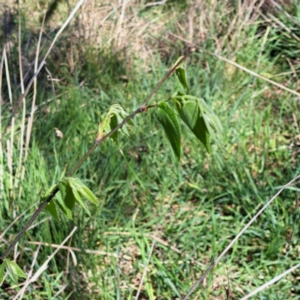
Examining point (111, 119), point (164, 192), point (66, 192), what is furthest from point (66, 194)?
point (164, 192)

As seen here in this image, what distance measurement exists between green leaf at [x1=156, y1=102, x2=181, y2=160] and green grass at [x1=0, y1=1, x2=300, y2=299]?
0.97m

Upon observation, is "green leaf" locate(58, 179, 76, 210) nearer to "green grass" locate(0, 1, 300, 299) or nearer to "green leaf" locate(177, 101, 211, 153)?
"green leaf" locate(177, 101, 211, 153)

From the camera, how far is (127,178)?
6.95 feet

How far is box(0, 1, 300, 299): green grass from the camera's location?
177cm

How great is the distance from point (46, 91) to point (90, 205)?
3.47 ft

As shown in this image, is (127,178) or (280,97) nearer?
(127,178)

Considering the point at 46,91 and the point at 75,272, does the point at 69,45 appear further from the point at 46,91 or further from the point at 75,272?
the point at 75,272

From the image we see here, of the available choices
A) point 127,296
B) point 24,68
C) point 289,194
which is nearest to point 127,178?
point 127,296

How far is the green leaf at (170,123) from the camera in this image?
71 centimetres

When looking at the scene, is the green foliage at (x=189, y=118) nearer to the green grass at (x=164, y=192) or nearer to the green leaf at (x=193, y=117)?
the green leaf at (x=193, y=117)

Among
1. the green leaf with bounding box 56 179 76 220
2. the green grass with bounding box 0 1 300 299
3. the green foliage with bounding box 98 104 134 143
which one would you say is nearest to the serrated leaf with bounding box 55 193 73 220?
the green leaf with bounding box 56 179 76 220

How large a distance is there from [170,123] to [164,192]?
1.44 meters

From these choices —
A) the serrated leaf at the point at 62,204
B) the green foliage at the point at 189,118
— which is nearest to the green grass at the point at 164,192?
the serrated leaf at the point at 62,204

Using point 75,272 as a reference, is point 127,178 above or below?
above
